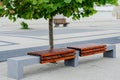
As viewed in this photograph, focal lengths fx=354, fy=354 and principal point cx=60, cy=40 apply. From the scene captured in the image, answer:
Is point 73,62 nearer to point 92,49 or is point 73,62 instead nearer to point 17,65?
point 92,49

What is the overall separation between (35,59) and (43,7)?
3.89 ft

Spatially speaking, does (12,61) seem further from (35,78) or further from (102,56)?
(102,56)

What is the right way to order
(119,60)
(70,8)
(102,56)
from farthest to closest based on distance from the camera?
(102,56)
(119,60)
(70,8)

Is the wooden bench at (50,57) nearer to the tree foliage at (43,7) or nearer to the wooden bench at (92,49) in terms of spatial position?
the wooden bench at (92,49)

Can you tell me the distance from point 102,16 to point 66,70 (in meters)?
40.9

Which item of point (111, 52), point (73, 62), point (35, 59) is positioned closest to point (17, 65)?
point (35, 59)

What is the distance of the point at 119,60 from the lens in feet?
33.9

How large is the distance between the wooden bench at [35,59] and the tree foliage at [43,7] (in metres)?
0.88

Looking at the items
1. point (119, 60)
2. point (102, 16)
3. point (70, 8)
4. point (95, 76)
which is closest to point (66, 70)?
point (95, 76)

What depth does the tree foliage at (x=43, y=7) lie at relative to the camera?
7.61m

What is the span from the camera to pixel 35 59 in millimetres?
7895

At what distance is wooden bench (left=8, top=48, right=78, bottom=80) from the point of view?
7613mm

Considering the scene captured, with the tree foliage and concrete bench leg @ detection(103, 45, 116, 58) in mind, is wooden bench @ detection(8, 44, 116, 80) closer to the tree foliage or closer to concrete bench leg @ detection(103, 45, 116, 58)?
concrete bench leg @ detection(103, 45, 116, 58)

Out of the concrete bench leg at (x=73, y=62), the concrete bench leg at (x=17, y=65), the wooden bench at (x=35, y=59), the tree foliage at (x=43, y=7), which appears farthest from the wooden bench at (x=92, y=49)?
the concrete bench leg at (x=17, y=65)
